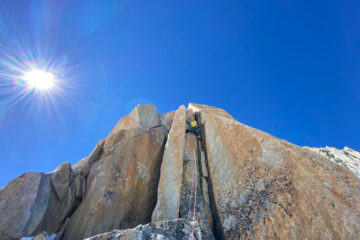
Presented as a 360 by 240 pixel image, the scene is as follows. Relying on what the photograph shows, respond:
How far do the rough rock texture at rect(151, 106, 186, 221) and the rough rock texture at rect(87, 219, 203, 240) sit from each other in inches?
87.5

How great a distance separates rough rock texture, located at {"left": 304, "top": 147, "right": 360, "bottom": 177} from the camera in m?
17.2

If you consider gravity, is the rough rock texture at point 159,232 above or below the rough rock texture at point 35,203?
below

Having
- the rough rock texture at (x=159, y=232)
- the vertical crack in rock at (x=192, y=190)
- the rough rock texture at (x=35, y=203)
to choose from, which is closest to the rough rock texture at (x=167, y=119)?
the vertical crack in rock at (x=192, y=190)

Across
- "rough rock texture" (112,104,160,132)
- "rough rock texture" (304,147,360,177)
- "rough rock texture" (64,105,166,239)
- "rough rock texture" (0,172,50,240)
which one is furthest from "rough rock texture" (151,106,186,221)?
"rough rock texture" (304,147,360,177)

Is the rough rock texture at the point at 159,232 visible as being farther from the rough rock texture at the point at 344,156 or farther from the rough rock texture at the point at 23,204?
the rough rock texture at the point at 344,156

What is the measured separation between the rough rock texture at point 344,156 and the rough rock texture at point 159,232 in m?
18.7

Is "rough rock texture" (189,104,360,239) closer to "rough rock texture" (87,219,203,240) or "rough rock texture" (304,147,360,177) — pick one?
"rough rock texture" (87,219,203,240)

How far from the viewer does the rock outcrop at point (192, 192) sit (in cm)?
480

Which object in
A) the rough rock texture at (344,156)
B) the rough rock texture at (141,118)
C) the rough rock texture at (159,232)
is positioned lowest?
the rough rock texture at (159,232)

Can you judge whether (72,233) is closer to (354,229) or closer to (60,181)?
(60,181)

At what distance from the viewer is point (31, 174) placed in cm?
988

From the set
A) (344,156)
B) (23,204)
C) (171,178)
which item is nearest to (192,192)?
(171,178)

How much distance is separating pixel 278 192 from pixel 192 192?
A: 4.15m

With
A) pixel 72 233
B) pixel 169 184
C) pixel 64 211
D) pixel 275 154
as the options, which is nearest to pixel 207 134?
pixel 169 184
